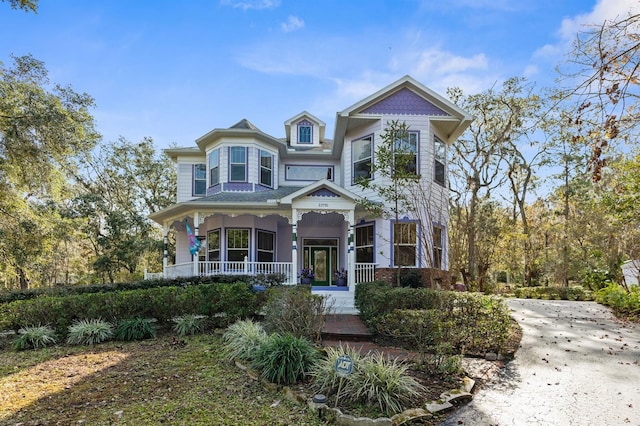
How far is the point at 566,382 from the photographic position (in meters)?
6.21

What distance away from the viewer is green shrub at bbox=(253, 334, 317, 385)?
18.8ft

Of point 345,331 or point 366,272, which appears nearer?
point 345,331

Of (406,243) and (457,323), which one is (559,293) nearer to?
(406,243)

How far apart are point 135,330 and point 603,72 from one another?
972 centimetres

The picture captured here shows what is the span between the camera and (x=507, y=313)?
26.1ft

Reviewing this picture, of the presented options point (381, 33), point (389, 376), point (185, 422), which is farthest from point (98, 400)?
point (381, 33)

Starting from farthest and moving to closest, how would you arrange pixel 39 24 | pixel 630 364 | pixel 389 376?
pixel 39 24 < pixel 630 364 < pixel 389 376

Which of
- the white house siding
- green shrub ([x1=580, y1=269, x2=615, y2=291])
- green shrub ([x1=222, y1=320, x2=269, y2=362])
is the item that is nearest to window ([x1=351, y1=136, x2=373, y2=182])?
the white house siding

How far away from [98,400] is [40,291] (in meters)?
9.67

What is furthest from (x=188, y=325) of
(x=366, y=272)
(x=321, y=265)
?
(x=321, y=265)

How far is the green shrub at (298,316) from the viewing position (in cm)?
739

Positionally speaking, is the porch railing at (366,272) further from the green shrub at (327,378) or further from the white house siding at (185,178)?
the white house siding at (185,178)

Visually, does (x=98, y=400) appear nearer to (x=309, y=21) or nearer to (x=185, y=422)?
(x=185, y=422)

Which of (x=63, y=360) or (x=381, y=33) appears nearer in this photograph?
(x=63, y=360)
